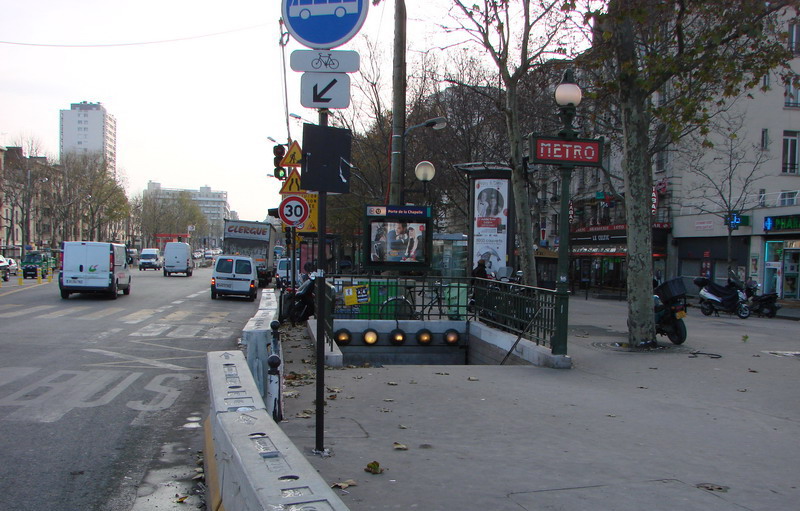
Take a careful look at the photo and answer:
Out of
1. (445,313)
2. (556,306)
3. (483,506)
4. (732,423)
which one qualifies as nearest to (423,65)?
(445,313)

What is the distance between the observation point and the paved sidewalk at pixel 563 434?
4.39 meters

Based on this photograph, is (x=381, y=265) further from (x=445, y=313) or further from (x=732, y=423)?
(x=732, y=423)

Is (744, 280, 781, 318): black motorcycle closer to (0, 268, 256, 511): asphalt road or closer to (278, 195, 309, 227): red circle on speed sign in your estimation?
(278, 195, 309, 227): red circle on speed sign

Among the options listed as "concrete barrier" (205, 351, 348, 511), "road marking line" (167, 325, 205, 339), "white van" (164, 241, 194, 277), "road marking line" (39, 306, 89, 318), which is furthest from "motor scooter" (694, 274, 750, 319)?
"white van" (164, 241, 194, 277)

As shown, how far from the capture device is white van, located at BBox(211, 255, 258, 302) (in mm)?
27352

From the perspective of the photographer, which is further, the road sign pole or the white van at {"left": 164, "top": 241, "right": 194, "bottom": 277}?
the white van at {"left": 164, "top": 241, "right": 194, "bottom": 277}

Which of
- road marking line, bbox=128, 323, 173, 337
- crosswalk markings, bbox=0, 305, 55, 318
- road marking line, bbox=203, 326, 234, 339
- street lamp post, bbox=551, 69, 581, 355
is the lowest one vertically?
road marking line, bbox=203, 326, 234, 339

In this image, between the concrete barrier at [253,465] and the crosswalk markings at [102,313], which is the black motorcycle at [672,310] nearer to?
the concrete barrier at [253,465]

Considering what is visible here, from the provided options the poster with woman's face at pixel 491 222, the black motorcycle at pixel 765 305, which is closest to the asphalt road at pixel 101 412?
the poster with woman's face at pixel 491 222

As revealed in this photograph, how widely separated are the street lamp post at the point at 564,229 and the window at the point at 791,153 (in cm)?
3344

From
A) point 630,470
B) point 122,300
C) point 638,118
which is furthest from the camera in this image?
point 122,300

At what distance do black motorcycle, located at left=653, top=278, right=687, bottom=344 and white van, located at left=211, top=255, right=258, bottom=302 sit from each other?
18.7m

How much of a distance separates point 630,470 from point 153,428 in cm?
459

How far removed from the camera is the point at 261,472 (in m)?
2.95
